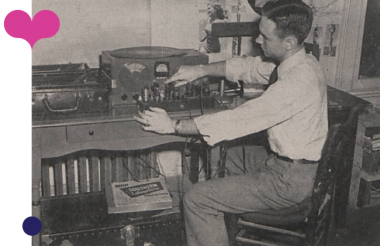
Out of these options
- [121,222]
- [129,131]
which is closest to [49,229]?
[121,222]

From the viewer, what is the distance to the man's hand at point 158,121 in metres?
1.96

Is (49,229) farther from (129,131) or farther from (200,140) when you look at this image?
(200,140)

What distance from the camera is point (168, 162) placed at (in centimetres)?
329

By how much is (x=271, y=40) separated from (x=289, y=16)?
133mm

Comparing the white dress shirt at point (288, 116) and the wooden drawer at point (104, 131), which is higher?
the white dress shirt at point (288, 116)

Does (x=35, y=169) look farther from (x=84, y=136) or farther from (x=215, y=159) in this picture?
(x=215, y=159)

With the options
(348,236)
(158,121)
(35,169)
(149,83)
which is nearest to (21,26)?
(158,121)

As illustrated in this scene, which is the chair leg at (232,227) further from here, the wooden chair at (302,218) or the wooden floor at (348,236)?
the wooden floor at (348,236)

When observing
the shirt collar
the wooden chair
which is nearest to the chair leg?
Answer: the wooden chair

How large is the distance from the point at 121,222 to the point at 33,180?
67 centimetres

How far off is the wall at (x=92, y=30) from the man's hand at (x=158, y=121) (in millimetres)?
942

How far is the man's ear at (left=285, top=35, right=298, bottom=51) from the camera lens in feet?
6.45

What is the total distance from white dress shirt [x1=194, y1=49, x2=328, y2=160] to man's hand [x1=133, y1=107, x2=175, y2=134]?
0.41 ft

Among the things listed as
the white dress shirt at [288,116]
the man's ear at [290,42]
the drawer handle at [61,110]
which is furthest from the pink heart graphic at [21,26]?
the man's ear at [290,42]
